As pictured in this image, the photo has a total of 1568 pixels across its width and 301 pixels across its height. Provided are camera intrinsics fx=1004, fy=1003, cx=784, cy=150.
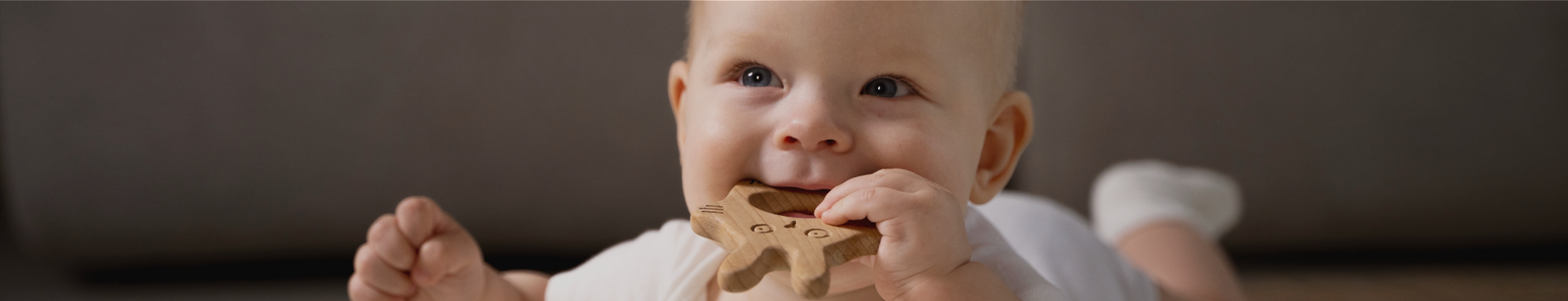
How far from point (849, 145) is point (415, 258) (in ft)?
0.87

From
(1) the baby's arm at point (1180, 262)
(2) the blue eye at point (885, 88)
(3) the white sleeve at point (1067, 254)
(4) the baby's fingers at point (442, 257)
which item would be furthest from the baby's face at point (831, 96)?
(1) the baby's arm at point (1180, 262)

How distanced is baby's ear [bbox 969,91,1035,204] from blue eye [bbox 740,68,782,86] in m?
0.16

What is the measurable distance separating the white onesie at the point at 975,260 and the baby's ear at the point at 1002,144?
0.03m

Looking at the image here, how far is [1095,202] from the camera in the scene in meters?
1.17

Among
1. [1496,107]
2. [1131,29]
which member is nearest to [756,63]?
[1131,29]

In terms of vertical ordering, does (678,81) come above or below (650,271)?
above

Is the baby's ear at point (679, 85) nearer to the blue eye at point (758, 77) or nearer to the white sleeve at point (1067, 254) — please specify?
the blue eye at point (758, 77)

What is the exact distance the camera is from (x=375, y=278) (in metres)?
0.57

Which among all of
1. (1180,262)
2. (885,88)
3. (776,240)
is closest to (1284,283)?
(1180,262)

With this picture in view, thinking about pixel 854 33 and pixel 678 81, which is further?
pixel 678 81

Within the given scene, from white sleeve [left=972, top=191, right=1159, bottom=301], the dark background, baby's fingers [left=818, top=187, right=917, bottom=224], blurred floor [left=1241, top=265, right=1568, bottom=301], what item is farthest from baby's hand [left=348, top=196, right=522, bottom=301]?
blurred floor [left=1241, top=265, right=1568, bottom=301]

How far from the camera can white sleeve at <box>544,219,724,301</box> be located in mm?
630

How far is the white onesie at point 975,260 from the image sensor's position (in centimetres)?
63

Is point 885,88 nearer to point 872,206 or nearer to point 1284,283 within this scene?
point 872,206
